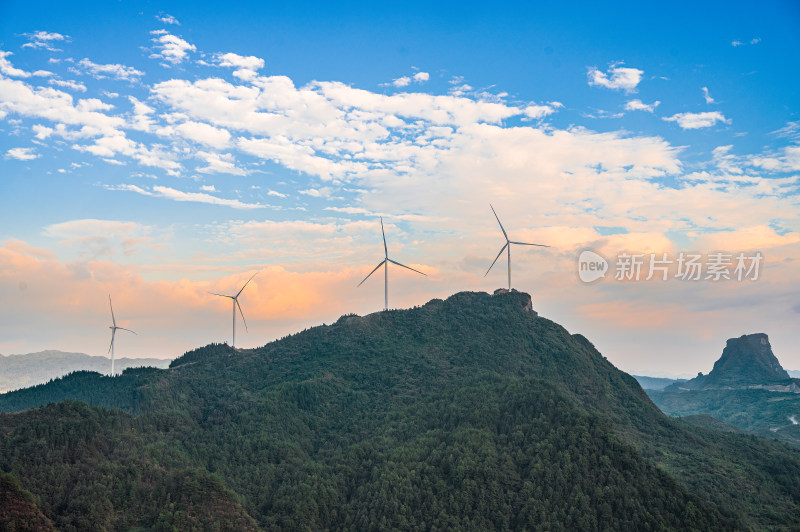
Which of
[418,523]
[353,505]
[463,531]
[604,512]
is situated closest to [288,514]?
[353,505]

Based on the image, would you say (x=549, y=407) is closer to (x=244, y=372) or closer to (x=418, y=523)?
(x=418, y=523)

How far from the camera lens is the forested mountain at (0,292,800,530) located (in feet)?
298

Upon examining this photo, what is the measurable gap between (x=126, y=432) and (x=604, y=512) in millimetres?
83952

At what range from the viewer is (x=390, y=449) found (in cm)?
11450

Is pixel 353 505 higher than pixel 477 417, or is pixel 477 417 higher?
pixel 477 417

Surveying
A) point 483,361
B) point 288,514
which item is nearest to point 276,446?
point 288,514

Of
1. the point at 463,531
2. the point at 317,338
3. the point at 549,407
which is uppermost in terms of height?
the point at 317,338

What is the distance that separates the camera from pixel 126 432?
109750 mm

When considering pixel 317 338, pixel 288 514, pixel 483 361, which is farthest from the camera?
pixel 317 338

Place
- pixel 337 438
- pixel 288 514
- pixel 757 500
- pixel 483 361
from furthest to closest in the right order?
pixel 483 361 → pixel 337 438 → pixel 757 500 → pixel 288 514

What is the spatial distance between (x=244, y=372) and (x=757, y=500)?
119826mm

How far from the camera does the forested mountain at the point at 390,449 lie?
90.7m

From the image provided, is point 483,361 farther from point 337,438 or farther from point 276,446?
point 276,446

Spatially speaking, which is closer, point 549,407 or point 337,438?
point 549,407
